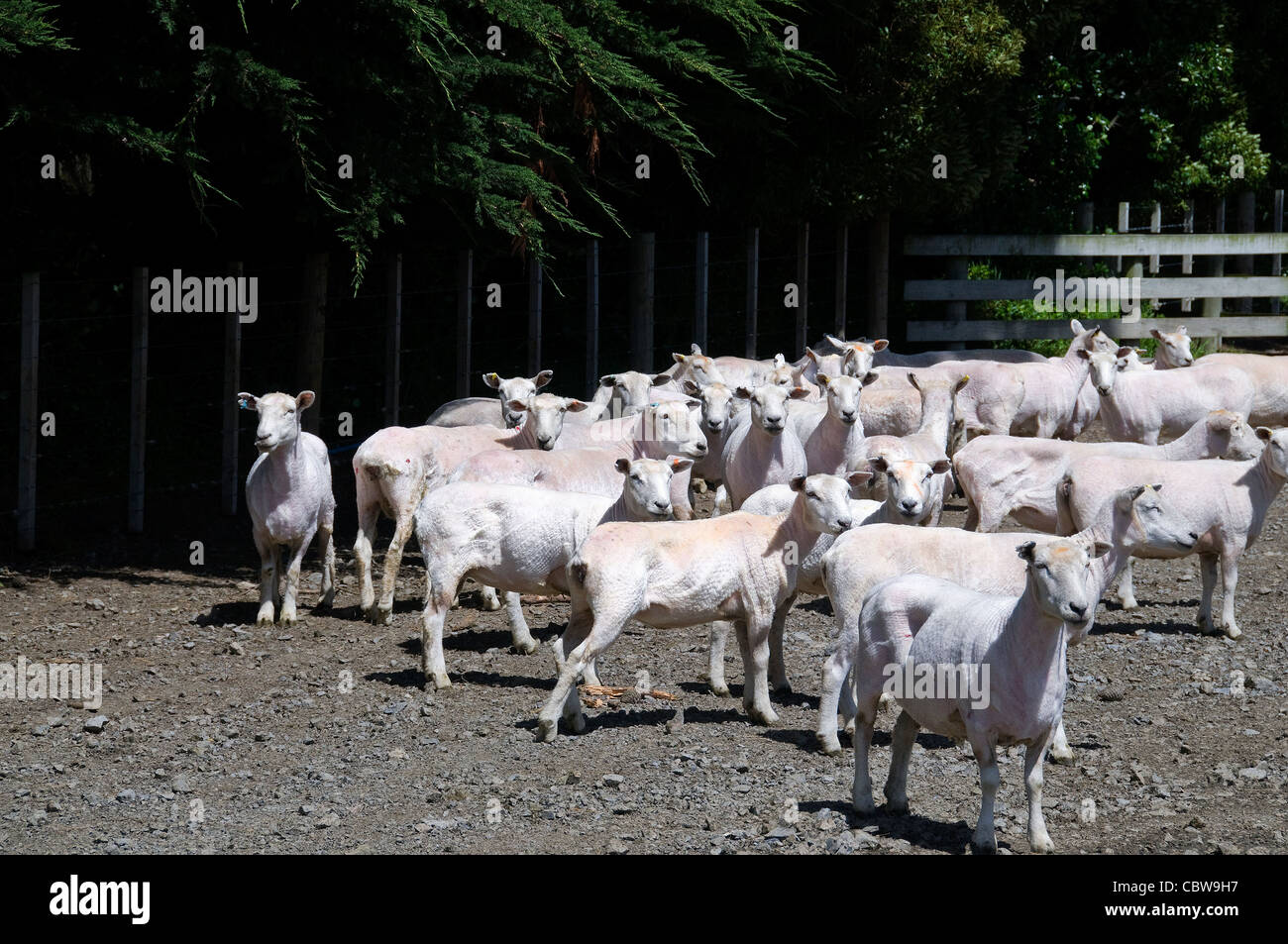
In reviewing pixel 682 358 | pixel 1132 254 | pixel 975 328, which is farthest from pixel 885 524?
pixel 1132 254

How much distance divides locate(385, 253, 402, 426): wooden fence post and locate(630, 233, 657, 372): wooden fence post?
10.4 ft

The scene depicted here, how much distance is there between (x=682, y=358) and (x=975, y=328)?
710 cm

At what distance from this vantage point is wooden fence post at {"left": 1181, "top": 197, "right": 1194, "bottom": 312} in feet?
75.3

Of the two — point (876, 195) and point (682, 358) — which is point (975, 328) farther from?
point (682, 358)

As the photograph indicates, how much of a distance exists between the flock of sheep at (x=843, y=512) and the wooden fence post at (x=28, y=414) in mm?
2388

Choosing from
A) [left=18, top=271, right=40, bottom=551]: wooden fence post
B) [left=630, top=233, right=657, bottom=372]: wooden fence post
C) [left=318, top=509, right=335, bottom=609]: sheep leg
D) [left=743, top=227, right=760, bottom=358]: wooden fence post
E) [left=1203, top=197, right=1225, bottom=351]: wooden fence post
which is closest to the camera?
[left=318, top=509, right=335, bottom=609]: sheep leg

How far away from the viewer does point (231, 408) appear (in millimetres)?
14234

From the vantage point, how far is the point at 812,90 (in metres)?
18.4

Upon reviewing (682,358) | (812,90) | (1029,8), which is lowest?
(682,358)

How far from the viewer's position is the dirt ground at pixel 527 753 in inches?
267

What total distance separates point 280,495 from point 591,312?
6702 mm

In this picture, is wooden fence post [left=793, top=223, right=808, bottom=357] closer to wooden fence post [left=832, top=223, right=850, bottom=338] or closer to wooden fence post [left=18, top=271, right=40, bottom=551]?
wooden fence post [left=832, top=223, right=850, bottom=338]

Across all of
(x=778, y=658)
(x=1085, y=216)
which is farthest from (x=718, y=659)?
(x=1085, y=216)

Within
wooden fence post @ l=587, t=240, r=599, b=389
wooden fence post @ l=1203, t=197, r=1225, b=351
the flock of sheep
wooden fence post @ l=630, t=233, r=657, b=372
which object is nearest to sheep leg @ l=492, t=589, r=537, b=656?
the flock of sheep
